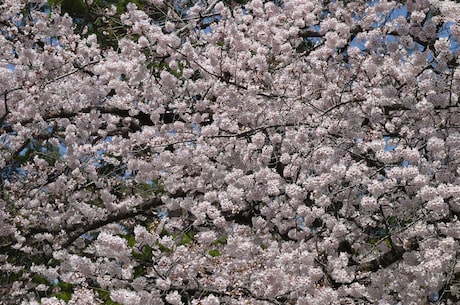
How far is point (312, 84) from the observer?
18.4 feet

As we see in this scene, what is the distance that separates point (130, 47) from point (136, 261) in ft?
7.35

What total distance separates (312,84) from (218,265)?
6.60ft

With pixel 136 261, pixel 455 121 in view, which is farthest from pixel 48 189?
pixel 455 121

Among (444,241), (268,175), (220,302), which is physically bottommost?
(220,302)

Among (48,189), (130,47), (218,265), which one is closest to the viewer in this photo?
(218,265)

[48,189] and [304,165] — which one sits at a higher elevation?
[304,165]

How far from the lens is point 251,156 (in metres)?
5.35

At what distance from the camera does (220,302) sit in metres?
4.45

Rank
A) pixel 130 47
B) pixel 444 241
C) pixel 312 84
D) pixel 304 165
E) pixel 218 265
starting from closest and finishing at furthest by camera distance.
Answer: pixel 444 241 < pixel 218 265 < pixel 304 165 < pixel 312 84 < pixel 130 47

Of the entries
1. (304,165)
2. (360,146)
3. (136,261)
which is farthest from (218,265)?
(360,146)

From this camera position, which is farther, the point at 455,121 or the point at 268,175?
the point at 268,175

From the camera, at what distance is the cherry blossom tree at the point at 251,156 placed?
14.3 ft

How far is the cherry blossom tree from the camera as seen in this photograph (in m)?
4.36

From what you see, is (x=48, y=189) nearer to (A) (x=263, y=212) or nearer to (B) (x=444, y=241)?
(A) (x=263, y=212)
